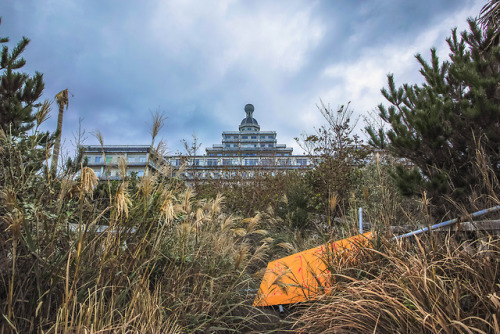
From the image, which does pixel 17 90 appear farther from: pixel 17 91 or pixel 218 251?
pixel 218 251

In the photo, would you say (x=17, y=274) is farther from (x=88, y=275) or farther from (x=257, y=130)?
(x=257, y=130)

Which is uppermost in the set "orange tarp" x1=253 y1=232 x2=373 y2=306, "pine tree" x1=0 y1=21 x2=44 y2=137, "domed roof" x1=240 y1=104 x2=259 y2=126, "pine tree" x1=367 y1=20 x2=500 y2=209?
"domed roof" x1=240 y1=104 x2=259 y2=126

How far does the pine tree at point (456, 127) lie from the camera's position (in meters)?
3.87

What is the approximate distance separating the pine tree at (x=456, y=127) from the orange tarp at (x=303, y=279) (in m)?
1.55

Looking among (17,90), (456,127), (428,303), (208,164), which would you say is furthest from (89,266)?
(208,164)

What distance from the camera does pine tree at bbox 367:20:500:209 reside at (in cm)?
387

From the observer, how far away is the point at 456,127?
4.22m

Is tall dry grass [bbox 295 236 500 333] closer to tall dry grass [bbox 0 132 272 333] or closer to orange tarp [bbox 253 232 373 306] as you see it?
orange tarp [bbox 253 232 373 306]

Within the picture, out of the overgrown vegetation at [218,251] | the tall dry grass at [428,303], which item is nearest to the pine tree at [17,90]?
the overgrown vegetation at [218,251]


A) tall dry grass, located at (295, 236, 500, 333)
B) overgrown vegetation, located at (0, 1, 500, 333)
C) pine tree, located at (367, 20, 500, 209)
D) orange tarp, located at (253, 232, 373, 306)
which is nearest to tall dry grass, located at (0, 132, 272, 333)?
overgrown vegetation, located at (0, 1, 500, 333)

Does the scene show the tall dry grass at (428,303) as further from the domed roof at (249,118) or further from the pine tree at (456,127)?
the domed roof at (249,118)

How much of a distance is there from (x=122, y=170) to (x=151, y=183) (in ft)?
0.82

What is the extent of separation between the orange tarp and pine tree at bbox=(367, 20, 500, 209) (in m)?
1.55

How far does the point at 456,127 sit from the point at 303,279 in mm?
3085
